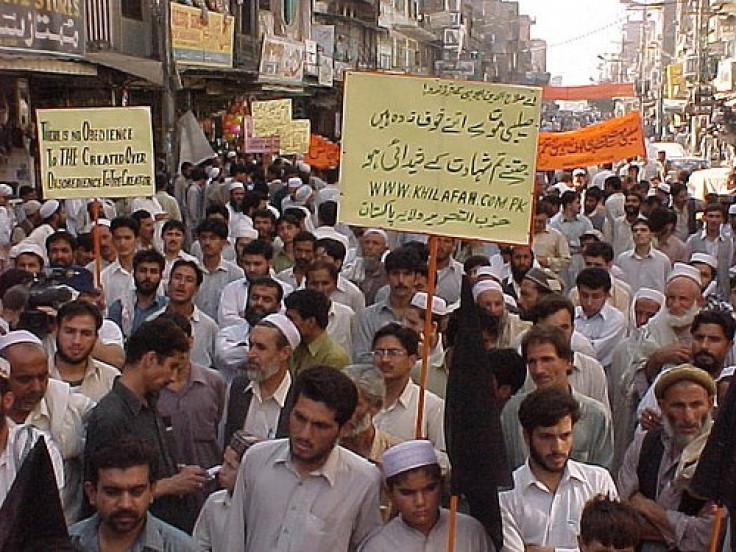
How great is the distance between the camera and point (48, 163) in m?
7.56

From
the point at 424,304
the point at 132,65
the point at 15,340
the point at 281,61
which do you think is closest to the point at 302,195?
the point at 132,65

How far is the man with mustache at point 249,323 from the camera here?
6.54m

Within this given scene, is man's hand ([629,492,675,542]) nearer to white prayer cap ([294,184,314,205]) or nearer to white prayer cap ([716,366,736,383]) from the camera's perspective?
white prayer cap ([716,366,736,383])

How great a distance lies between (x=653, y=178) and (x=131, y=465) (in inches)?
687

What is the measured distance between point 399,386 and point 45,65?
948 centimetres

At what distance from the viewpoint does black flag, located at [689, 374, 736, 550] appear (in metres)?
3.79

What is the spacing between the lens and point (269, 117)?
19.0m

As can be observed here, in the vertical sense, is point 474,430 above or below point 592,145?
below

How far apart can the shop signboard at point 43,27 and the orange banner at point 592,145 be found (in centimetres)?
533

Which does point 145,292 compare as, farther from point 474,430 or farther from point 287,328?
point 474,430

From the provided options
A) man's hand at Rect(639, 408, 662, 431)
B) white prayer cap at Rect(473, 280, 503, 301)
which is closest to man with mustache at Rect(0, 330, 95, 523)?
man's hand at Rect(639, 408, 662, 431)

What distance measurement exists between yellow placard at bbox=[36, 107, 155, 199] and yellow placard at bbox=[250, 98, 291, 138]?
36.0 feet

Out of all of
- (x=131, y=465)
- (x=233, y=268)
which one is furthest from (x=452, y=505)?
(x=233, y=268)

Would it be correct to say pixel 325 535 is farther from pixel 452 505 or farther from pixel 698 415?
pixel 698 415
